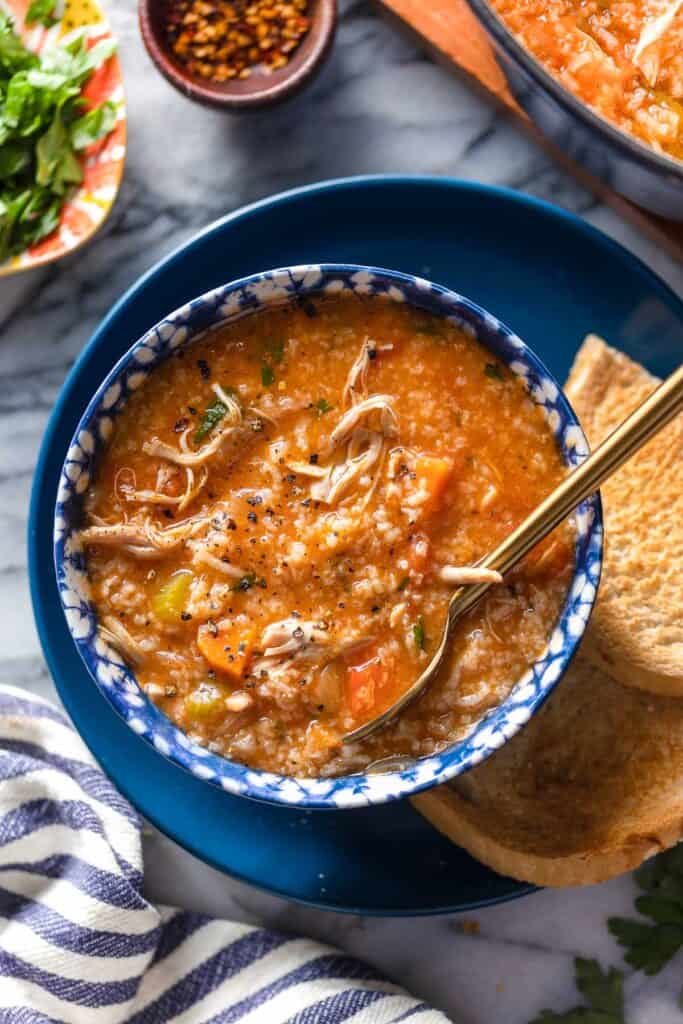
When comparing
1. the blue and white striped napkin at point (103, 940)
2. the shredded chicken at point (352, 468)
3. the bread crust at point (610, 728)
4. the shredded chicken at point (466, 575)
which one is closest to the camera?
the shredded chicken at point (466, 575)

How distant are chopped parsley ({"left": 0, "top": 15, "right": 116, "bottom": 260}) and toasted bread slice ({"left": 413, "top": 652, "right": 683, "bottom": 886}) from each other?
6.58 ft

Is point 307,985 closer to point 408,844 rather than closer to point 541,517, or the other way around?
point 408,844

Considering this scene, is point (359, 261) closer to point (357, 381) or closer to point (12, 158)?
point (357, 381)

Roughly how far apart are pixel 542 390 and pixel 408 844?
1.33 metres

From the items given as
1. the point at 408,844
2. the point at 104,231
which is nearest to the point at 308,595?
the point at 408,844

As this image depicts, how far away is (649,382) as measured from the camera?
3.33 metres

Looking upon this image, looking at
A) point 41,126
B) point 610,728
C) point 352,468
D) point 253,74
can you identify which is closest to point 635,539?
point 610,728

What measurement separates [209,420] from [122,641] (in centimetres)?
56

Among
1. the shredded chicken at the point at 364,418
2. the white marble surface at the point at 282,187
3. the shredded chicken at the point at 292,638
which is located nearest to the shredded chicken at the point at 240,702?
the shredded chicken at the point at 292,638

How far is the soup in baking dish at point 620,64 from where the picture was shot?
2855 millimetres

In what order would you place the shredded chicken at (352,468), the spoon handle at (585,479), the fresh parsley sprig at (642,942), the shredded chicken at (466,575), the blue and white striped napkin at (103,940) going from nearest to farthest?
the spoon handle at (585,479), the shredded chicken at (466,575), the shredded chicken at (352,468), the blue and white striped napkin at (103,940), the fresh parsley sprig at (642,942)

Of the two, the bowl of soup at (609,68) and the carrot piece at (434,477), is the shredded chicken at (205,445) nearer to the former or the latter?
the carrot piece at (434,477)

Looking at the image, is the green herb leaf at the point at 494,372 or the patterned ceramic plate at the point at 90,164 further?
the patterned ceramic plate at the point at 90,164

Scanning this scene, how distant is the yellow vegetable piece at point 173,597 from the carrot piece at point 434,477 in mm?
583
